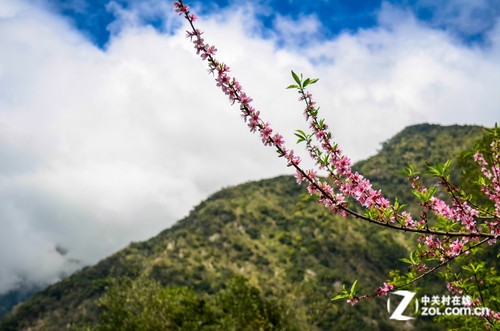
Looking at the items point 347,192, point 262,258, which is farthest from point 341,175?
point 262,258

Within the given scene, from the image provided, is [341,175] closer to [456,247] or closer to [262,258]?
[456,247]

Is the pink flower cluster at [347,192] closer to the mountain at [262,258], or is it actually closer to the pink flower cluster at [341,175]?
the pink flower cluster at [341,175]

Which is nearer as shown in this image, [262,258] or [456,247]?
[456,247]

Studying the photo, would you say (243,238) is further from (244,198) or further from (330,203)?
(330,203)

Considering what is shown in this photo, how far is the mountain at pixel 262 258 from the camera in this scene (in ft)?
272

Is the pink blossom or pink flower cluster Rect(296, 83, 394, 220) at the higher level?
pink flower cluster Rect(296, 83, 394, 220)

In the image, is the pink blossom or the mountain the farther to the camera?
the mountain

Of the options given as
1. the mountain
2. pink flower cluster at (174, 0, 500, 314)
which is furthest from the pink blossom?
the mountain

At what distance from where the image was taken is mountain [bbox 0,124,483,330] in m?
83.0

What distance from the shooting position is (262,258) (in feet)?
328

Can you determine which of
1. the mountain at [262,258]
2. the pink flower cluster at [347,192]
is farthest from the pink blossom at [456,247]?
the mountain at [262,258]

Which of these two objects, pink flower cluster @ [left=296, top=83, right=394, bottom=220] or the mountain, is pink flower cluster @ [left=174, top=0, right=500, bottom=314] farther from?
the mountain

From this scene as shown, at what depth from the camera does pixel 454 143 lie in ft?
443

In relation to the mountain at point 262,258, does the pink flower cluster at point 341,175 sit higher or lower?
lower
